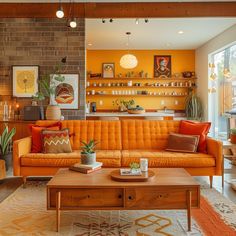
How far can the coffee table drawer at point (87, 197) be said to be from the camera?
8.72 feet

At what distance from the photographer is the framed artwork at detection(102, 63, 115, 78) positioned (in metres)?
9.52

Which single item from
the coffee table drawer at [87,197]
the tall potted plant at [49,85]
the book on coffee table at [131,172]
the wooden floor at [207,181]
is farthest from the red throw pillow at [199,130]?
the tall potted plant at [49,85]

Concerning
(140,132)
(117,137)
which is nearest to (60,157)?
(117,137)

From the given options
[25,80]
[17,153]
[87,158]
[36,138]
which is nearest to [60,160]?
[17,153]

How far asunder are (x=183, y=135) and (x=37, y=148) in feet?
6.84

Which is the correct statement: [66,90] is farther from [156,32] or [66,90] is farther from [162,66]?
[162,66]

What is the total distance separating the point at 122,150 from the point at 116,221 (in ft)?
5.59

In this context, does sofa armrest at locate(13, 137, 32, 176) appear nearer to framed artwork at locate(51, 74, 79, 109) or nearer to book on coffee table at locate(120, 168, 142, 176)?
book on coffee table at locate(120, 168, 142, 176)

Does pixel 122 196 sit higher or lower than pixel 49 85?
lower

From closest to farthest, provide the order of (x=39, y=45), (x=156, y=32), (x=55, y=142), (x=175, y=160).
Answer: (x=175, y=160) → (x=55, y=142) → (x=39, y=45) → (x=156, y=32)

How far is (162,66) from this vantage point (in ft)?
31.2

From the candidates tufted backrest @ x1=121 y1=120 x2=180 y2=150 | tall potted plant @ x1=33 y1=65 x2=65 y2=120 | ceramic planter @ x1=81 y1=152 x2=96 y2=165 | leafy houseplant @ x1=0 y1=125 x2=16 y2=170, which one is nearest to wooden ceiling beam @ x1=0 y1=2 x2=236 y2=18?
tall potted plant @ x1=33 y1=65 x2=65 y2=120

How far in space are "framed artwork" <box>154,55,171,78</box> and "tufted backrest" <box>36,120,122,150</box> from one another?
5.10 metres

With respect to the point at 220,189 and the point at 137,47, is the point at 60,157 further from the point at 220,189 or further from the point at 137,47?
the point at 137,47
